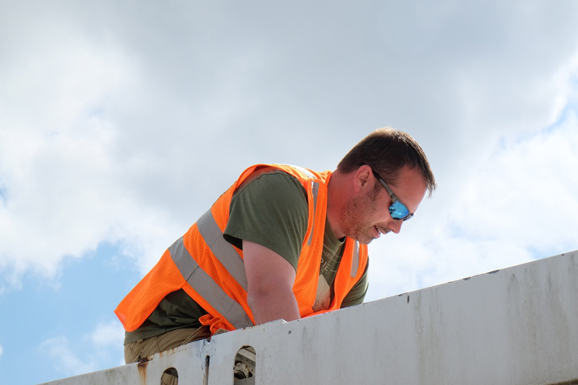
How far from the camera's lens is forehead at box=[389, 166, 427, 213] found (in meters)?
3.61

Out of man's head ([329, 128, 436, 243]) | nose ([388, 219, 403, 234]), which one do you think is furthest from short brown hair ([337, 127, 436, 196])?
nose ([388, 219, 403, 234])

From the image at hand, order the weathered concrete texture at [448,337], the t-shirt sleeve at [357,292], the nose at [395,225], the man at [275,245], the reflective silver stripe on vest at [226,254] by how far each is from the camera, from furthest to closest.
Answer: the t-shirt sleeve at [357,292] < the nose at [395,225] < the reflective silver stripe on vest at [226,254] < the man at [275,245] < the weathered concrete texture at [448,337]

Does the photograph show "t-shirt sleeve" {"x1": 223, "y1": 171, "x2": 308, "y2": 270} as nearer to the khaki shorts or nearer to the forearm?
the forearm

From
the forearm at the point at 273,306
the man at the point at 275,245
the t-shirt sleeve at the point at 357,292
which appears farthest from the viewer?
the t-shirt sleeve at the point at 357,292

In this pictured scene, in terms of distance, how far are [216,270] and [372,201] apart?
0.93 meters

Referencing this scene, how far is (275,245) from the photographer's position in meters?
2.89

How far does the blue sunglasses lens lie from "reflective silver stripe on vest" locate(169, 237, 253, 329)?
0.99 metres

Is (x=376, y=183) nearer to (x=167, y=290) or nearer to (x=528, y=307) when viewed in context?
(x=167, y=290)

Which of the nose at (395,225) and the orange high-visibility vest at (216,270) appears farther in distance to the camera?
the nose at (395,225)

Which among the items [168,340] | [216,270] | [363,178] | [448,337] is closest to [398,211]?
[363,178]

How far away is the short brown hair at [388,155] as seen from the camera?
3.59 m

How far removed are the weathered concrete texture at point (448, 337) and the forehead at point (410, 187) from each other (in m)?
1.70


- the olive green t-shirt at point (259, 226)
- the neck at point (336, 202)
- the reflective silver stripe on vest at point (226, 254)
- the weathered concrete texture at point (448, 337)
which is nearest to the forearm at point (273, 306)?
the olive green t-shirt at point (259, 226)

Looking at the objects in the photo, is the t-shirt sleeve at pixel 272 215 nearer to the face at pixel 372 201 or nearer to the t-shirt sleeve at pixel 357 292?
the face at pixel 372 201
